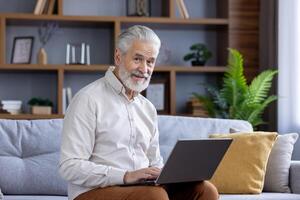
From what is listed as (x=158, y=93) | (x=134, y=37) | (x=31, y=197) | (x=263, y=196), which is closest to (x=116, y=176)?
(x=134, y=37)

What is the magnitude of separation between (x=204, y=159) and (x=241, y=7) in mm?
3103

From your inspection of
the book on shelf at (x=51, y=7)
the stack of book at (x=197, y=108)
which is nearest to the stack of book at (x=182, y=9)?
the stack of book at (x=197, y=108)

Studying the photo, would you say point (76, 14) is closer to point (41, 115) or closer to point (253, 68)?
point (41, 115)

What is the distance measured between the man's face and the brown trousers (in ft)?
1.38

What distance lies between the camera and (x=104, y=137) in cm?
251

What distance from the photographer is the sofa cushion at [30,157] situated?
3.39 metres

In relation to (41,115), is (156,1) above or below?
above

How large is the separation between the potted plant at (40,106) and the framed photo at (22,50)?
1.03 feet

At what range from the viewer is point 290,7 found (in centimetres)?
495

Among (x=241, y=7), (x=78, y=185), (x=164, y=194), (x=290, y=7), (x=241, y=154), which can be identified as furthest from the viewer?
(x=241, y=7)

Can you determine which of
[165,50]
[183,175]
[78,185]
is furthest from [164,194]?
[165,50]

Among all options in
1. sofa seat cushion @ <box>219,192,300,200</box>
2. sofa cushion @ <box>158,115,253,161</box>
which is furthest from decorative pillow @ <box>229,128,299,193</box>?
sofa cushion @ <box>158,115,253,161</box>

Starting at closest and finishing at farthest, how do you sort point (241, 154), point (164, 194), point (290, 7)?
point (164, 194), point (241, 154), point (290, 7)

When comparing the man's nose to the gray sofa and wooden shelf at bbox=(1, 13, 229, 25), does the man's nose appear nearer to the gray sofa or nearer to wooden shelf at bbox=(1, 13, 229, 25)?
the gray sofa
